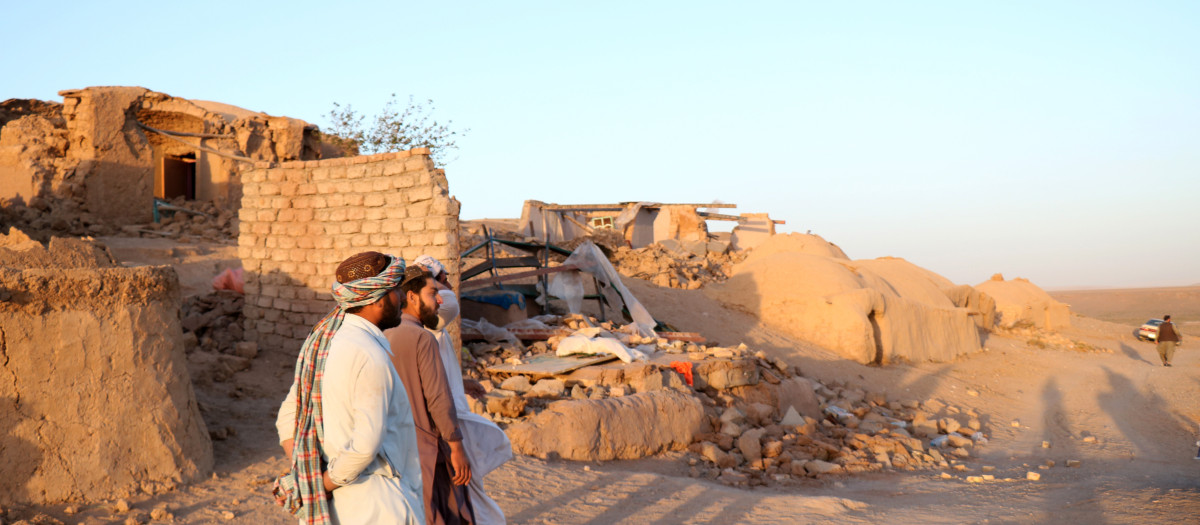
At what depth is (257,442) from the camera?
5641mm

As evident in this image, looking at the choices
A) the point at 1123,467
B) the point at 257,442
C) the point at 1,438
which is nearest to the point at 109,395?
the point at 1,438

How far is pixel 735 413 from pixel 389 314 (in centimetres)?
595

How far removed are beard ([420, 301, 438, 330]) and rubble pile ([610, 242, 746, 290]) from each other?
44.2 feet

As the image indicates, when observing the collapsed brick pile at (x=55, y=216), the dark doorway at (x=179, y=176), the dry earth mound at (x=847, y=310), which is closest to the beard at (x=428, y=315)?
the dry earth mound at (x=847, y=310)

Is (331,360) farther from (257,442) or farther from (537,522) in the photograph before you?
(257,442)

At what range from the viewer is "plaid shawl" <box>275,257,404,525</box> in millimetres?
2029

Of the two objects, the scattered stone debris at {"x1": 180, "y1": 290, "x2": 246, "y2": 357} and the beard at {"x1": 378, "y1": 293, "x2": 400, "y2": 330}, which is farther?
the scattered stone debris at {"x1": 180, "y1": 290, "x2": 246, "y2": 357}

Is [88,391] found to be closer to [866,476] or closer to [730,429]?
[730,429]

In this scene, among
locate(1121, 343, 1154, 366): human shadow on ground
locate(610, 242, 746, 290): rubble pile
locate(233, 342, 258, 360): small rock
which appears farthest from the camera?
locate(1121, 343, 1154, 366): human shadow on ground

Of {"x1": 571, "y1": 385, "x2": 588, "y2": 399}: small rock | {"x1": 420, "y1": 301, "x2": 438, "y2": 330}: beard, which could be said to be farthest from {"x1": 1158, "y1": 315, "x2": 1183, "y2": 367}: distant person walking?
{"x1": 420, "y1": 301, "x2": 438, "y2": 330}: beard

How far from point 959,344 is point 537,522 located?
1275 cm

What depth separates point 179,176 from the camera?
17.0 m

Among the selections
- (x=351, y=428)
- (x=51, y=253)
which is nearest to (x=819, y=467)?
(x=351, y=428)

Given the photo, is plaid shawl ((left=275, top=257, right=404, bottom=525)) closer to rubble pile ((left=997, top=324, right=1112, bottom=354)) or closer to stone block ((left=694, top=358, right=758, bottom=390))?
stone block ((left=694, top=358, right=758, bottom=390))
